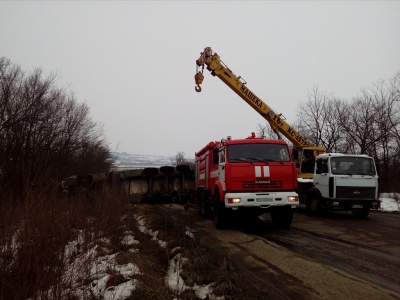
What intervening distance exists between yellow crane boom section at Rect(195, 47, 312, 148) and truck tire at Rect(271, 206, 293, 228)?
750 cm

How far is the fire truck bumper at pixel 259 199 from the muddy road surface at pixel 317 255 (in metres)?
0.88

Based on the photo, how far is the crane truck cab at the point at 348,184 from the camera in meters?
13.0

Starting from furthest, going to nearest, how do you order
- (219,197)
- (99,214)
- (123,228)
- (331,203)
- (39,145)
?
(39,145)
(331,203)
(219,197)
(123,228)
(99,214)

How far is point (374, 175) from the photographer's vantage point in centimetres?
1320

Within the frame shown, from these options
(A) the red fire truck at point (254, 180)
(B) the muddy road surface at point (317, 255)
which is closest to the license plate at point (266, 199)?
(A) the red fire truck at point (254, 180)

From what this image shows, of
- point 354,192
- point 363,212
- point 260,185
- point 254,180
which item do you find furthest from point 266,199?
point 363,212

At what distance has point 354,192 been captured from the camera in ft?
42.6

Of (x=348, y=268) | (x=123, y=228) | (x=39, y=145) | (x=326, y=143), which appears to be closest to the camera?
(x=348, y=268)

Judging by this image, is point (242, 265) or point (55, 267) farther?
point (242, 265)

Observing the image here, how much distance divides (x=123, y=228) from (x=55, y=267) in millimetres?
4702

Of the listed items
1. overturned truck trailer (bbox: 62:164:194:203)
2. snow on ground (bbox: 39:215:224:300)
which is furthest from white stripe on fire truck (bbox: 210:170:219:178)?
overturned truck trailer (bbox: 62:164:194:203)

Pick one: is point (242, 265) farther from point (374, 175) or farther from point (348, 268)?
point (374, 175)

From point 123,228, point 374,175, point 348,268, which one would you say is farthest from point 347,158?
point 123,228

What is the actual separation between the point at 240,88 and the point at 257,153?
8.25m
